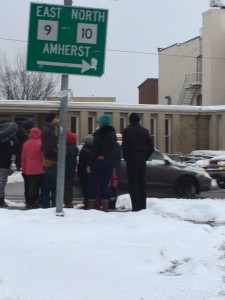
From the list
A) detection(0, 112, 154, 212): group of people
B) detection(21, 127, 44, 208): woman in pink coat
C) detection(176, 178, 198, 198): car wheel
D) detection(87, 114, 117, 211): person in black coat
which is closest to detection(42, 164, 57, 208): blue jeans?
detection(0, 112, 154, 212): group of people

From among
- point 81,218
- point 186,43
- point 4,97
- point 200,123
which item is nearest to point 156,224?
point 81,218

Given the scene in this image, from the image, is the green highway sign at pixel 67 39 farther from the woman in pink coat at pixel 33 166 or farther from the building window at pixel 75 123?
the building window at pixel 75 123

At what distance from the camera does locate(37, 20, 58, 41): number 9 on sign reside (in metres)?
7.52

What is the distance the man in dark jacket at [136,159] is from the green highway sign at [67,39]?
224 centimetres

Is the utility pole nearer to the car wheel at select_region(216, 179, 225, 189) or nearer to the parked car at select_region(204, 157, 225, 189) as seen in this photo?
the parked car at select_region(204, 157, 225, 189)

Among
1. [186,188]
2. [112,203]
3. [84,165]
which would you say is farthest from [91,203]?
[186,188]

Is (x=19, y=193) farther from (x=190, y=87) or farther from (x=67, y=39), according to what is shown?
(x=190, y=87)

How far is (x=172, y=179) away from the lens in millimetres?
15258

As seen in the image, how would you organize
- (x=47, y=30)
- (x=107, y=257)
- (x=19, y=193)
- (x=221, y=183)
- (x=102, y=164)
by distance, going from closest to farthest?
(x=107, y=257)
(x=47, y=30)
(x=102, y=164)
(x=19, y=193)
(x=221, y=183)

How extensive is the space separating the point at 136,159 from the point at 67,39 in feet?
8.73

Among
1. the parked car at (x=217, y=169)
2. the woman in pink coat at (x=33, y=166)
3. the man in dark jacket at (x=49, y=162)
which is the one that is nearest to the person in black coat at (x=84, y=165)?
the woman in pink coat at (x=33, y=166)

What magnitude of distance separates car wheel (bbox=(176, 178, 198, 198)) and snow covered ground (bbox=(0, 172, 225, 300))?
7.08 metres

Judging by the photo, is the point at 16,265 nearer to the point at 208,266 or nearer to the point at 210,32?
the point at 208,266

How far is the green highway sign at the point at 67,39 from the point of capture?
24.7ft
